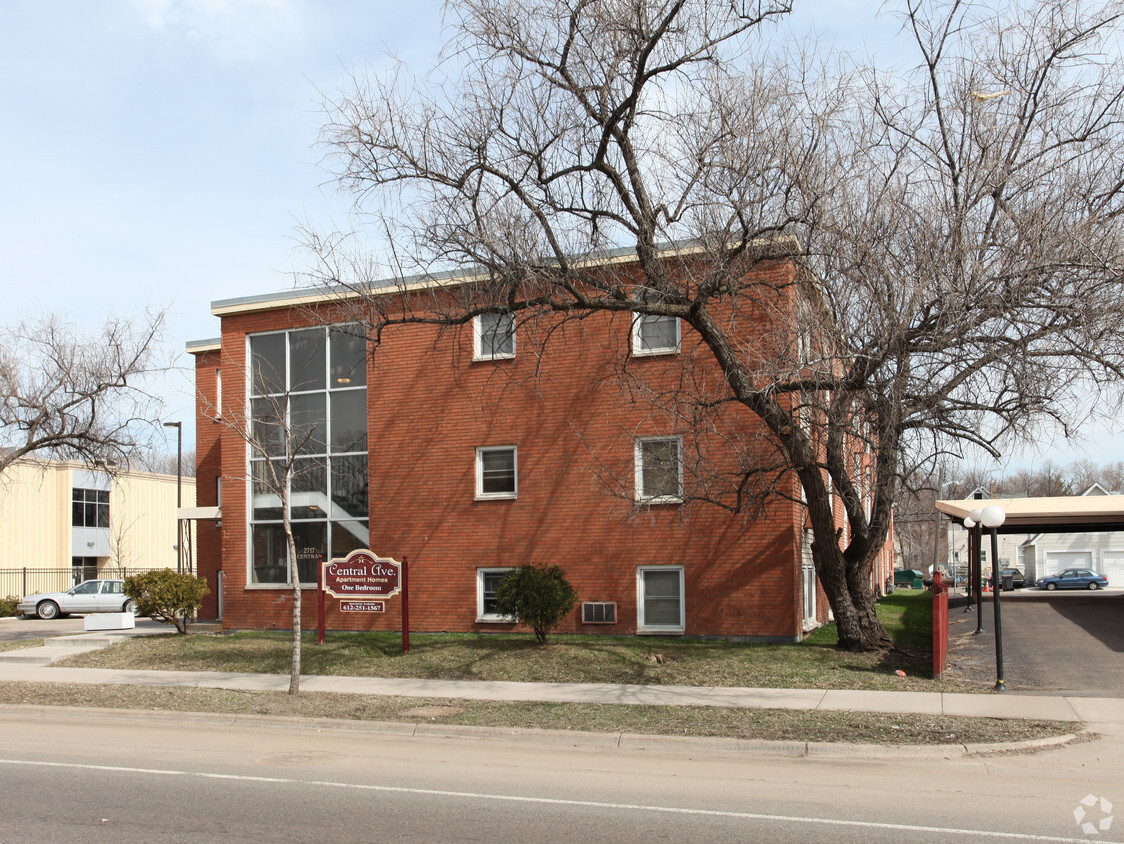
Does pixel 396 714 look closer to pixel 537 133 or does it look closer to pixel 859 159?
pixel 537 133

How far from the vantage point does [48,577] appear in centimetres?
4494

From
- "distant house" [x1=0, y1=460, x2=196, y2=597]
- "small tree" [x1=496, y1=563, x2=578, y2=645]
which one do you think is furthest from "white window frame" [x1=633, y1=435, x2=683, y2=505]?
"distant house" [x1=0, y1=460, x2=196, y2=597]

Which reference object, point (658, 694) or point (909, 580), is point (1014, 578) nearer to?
point (909, 580)

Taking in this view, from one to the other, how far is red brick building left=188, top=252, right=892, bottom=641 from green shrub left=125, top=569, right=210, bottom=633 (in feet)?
4.82

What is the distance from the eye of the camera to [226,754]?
33.8 feet

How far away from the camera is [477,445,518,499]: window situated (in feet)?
66.7

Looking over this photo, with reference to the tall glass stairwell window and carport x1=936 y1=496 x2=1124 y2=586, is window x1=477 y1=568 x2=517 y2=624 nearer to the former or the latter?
the tall glass stairwell window

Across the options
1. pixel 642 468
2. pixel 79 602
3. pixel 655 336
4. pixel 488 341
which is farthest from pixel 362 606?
pixel 79 602

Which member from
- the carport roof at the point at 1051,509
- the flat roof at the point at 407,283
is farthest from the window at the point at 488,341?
the carport roof at the point at 1051,509

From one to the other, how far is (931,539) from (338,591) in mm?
79367

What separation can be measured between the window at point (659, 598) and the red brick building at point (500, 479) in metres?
0.04

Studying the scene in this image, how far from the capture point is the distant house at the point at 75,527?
142ft

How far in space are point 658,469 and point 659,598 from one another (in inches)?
104

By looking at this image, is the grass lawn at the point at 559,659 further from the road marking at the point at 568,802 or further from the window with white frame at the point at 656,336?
the road marking at the point at 568,802
